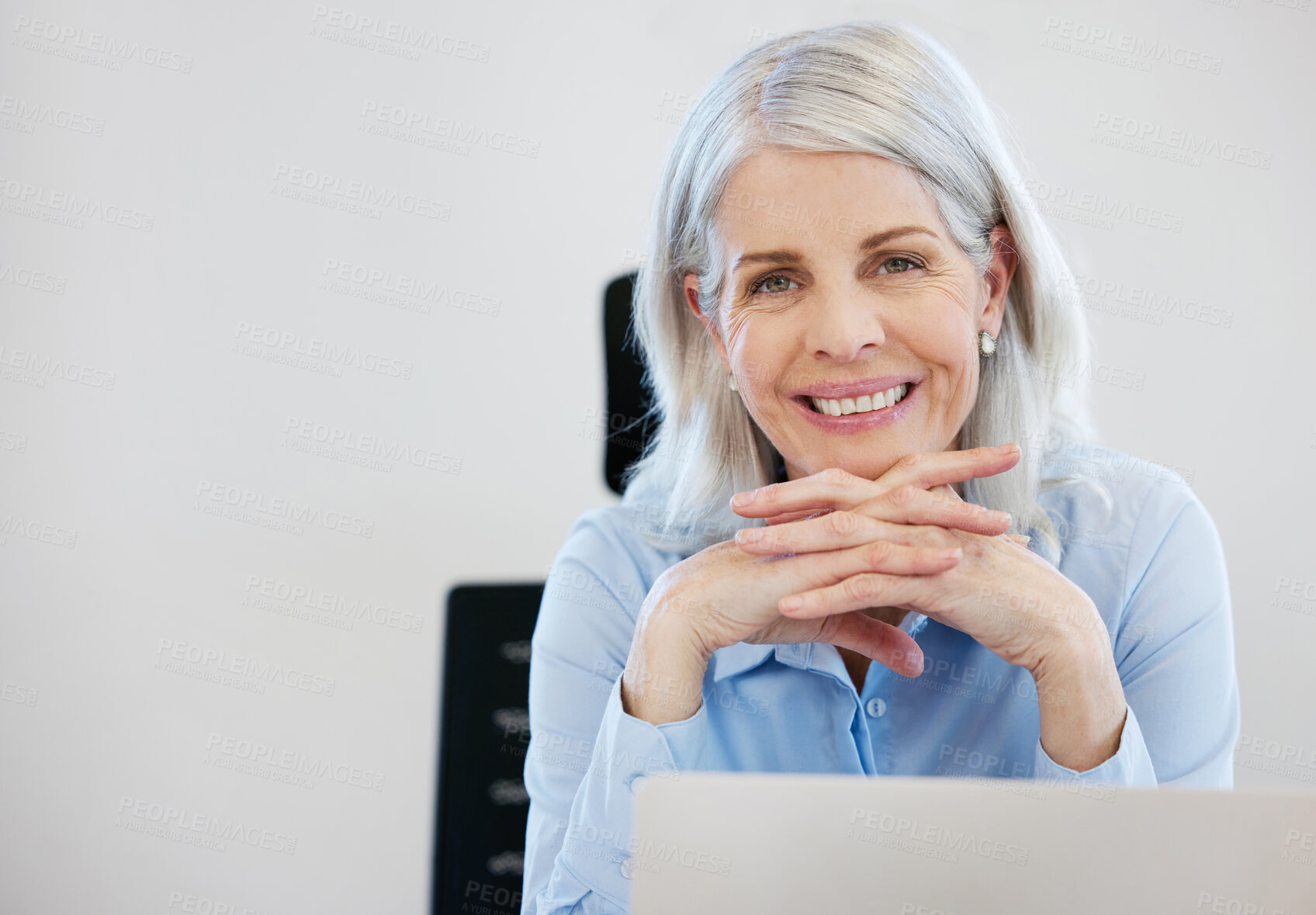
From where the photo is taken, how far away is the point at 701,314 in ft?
4.68

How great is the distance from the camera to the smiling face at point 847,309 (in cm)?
117

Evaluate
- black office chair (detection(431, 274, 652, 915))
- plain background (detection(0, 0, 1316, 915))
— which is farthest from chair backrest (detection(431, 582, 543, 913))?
plain background (detection(0, 0, 1316, 915))

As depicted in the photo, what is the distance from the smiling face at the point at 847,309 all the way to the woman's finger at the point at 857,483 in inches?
5.0

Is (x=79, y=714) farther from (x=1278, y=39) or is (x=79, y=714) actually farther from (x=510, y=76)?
(x=1278, y=39)

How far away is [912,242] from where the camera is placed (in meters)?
1.18

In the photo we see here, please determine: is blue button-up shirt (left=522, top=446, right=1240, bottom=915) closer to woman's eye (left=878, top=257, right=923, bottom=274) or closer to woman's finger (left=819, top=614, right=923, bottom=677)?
woman's finger (left=819, top=614, right=923, bottom=677)

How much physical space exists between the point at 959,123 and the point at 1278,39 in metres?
1.52

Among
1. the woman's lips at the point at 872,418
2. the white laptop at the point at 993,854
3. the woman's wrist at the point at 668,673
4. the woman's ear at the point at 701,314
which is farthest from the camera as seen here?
the woman's ear at the point at 701,314

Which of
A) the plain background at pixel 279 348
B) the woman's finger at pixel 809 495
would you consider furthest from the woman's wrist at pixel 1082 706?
the plain background at pixel 279 348

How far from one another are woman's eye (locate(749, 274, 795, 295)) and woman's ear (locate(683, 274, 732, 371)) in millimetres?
140

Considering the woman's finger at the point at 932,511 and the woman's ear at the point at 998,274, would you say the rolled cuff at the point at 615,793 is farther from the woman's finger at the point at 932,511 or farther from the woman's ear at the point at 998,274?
the woman's ear at the point at 998,274

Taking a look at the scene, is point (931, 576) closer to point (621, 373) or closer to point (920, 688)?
point (920, 688)

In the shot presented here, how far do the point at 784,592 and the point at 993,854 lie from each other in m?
0.59

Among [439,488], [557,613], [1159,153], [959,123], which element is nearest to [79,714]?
[439,488]
